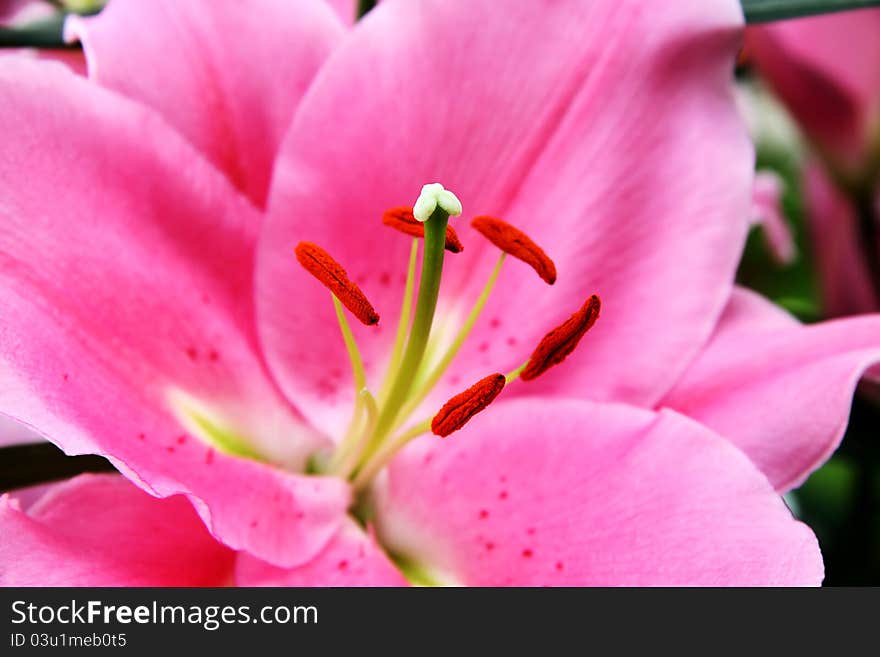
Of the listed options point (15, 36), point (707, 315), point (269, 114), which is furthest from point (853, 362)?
point (15, 36)

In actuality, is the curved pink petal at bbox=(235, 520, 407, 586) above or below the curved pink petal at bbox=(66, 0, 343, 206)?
below

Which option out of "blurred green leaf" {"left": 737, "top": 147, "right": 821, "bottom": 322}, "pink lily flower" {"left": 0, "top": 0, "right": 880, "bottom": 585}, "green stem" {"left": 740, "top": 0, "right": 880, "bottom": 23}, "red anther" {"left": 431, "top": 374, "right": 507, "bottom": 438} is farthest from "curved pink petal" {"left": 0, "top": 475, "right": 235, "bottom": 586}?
"blurred green leaf" {"left": 737, "top": 147, "right": 821, "bottom": 322}

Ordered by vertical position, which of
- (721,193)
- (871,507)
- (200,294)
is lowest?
(871,507)

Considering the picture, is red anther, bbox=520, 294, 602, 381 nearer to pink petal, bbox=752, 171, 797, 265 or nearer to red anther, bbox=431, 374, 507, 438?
red anther, bbox=431, 374, 507, 438

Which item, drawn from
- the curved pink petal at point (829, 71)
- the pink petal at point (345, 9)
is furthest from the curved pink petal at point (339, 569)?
the curved pink petal at point (829, 71)

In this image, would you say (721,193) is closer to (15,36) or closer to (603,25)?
(603,25)

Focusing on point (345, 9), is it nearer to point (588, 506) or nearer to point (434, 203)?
point (434, 203)

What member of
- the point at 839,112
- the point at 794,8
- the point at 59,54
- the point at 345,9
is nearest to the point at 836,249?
the point at 839,112
